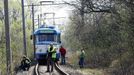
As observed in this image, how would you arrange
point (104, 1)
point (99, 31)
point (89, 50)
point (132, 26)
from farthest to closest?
point (89, 50), point (99, 31), point (104, 1), point (132, 26)

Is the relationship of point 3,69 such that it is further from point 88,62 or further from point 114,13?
point 88,62

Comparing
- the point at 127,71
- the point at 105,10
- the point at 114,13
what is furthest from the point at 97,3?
the point at 127,71

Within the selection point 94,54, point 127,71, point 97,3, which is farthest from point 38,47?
point 127,71

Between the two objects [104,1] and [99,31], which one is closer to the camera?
[104,1]

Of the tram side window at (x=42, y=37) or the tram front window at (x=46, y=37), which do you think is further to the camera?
the tram side window at (x=42, y=37)

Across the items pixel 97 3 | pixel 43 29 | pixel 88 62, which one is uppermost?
pixel 97 3

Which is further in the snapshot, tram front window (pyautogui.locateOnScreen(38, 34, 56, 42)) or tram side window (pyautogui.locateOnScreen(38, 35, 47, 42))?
tram side window (pyautogui.locateOnScreen(38, 35, 47, 42))

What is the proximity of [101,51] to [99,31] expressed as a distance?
5.24 feet

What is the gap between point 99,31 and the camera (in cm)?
3472

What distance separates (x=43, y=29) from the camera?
37781 mm

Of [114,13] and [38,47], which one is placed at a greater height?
[114,13]

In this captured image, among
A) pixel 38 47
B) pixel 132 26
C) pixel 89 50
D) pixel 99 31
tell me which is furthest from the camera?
pixel 89 50

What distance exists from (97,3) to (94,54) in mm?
10988

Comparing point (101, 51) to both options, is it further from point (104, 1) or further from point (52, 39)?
point (104, 1)
